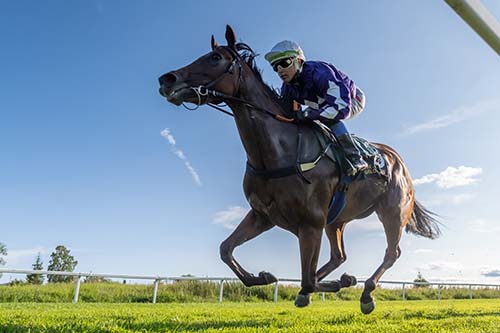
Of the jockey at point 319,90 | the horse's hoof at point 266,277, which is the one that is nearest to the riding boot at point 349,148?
the jockey at point 319,90

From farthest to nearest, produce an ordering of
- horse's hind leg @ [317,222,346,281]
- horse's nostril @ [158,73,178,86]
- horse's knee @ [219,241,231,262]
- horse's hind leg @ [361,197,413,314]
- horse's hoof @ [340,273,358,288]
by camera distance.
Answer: horse's hind leg @ [361,197,413,314], horse's hind leg @ [317,222,346,281], horse's hoof @ [340,273,358,288], horse's knee @ [219,241,231,262], horse's nostril @ [158,73,178,86]

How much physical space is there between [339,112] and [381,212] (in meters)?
1.71

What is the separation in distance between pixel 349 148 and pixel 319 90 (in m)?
0.67

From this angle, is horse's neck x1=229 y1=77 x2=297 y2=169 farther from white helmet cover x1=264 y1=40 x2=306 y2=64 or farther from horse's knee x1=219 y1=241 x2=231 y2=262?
horse's knee x1=219 y1=241 x2=231 y2=262

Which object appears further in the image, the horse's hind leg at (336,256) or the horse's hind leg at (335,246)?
the horse's hind leg at (335,246)

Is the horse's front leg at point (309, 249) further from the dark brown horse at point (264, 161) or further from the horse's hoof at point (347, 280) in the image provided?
the horse's hoof at point (347, 280)

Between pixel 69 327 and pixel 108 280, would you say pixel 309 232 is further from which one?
pixel 108 280

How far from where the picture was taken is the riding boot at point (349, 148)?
A: 4.34 m

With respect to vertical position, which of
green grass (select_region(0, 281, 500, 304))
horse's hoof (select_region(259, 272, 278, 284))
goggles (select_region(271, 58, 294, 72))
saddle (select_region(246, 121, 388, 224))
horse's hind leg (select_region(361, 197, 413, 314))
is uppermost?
goggles (select_region(271, 58, 294, 72))

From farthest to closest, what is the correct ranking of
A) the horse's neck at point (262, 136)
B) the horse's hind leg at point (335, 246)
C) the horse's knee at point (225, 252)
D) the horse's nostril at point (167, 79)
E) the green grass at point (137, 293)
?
1. the green grass at point (137, 293)
2. the horse's hind leg at point (335, 246)
3. the horse's knee at point (225, 252)
4. the horse's neck at point (262, 136)
5. the horse's nostril at point (167, 79)

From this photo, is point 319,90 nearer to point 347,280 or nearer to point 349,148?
point 349,148

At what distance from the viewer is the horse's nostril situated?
12.1 feet

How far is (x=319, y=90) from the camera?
171 inches

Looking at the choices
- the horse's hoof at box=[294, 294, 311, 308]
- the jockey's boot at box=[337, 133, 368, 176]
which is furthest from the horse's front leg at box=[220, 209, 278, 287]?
the jockey's boot at box=[337, 133, 368, 176]
